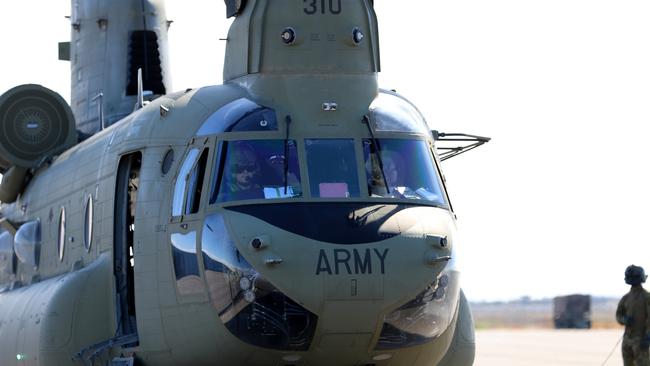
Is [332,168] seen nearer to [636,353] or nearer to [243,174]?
[243,174]

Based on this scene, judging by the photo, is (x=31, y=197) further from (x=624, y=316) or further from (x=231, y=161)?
(x=624, y=316)

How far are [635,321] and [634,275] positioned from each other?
599 mm

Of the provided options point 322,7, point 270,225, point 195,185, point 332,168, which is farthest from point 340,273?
point 322,7

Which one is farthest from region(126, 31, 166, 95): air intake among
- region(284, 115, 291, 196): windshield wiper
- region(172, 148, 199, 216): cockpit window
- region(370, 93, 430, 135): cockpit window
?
region(284, 115, 291, 196): windshield wiper

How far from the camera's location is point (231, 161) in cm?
1422

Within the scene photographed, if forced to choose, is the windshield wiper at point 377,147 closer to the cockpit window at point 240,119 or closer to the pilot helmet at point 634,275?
the cockpit window at point 240,119

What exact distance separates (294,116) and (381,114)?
0.93 m

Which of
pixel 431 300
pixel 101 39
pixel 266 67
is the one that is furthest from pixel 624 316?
pixel 101 39

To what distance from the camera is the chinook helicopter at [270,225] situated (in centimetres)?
1345

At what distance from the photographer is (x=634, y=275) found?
1703cm

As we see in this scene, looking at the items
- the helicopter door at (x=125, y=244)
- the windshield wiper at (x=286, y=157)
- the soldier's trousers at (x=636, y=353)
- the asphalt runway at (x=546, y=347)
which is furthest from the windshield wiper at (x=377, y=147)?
the asphalt runway at (x=546, y=347)

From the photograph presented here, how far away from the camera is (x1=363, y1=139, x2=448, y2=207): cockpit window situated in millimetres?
14344

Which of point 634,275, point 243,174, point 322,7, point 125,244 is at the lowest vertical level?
point 634,275

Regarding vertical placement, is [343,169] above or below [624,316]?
above
